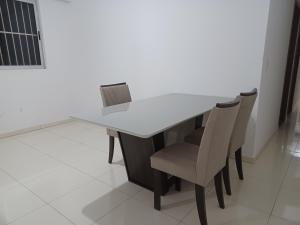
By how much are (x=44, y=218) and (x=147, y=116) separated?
114 cm

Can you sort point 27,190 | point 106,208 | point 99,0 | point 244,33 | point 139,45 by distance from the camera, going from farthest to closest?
point 99,0
point 139,45
point 244,33
point 27,190
point 106,208

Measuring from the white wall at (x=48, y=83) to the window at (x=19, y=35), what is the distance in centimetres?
13

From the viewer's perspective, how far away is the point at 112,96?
2.53m

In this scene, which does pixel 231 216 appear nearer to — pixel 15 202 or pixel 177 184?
pixel 177 184

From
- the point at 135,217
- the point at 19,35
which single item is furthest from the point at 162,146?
the point at 19,35

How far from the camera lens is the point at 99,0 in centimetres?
372

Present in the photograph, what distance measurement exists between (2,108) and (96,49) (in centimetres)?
188

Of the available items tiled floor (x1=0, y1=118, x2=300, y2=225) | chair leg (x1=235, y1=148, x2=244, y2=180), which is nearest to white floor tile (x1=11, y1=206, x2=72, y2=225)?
tiled floor (x1=0, y1=118, x2=300, y2=225)

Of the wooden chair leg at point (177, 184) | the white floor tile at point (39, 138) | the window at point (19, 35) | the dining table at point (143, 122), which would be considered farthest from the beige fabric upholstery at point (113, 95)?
the window at point (19, 35)

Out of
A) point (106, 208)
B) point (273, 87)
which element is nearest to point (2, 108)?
point (106, 208)

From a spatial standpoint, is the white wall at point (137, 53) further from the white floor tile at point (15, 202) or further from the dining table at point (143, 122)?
the white floor tile at point (15, 202)

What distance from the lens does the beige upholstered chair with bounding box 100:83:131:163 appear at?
2.42 m

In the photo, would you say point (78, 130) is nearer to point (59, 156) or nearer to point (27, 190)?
point (59, 156)

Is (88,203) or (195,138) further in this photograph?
(195,138)
